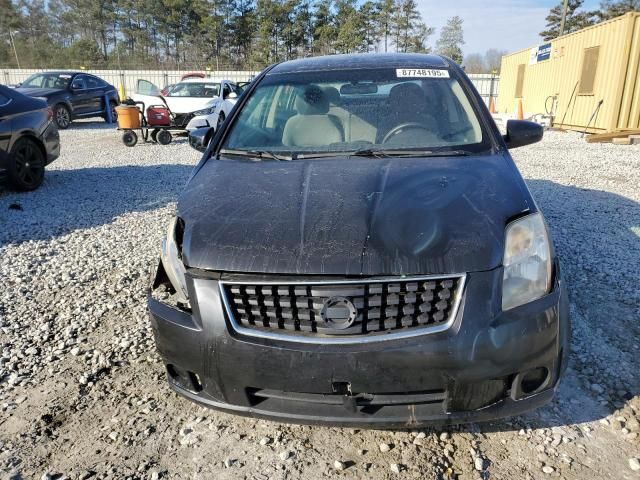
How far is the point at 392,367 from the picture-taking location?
5.69 feet

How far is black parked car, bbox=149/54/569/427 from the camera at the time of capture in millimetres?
1752

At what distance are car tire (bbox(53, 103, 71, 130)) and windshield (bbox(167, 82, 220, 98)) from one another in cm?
412

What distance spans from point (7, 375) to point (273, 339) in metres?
1.91

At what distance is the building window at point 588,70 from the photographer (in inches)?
535

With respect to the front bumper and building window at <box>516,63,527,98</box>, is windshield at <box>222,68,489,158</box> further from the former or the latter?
building window at <box>516,63,527,98</box>

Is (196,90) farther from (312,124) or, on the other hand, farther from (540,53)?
(540,53)

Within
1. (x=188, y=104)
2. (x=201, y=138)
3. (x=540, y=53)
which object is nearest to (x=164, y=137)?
(x=188, y=104)

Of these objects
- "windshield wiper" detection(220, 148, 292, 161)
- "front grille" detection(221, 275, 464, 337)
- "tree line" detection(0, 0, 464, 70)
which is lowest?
"front grille" detection(221, 275, 464, 337)

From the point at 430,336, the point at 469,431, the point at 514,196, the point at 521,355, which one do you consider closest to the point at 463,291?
the point at 430,336

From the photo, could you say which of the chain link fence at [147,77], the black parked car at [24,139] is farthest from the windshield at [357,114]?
the chain link fence at [147,77]

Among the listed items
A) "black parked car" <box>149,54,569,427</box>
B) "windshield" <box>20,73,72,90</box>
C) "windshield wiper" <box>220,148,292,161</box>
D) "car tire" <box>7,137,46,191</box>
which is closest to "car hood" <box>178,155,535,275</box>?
"black parked car" <box>149,54,569,427</box>

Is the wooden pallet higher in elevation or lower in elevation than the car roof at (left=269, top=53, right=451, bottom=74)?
lower

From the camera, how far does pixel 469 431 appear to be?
2.18m

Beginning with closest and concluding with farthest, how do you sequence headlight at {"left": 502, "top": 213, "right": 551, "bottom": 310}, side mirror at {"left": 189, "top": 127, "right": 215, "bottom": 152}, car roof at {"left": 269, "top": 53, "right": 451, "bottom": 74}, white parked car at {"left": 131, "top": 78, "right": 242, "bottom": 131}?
headlight at {"left": 502, "top": 213, "right": 551, "bottom": 310} → car roof at {"left": 269, "top": 53, "right": 451, "bottom": 74} → side mirror at {"left": 189, "top": 127, "right": 215, "bottom": 152} → white parked car at {"left": 131, "top": 78, "right": 242, "bottom": 131}
